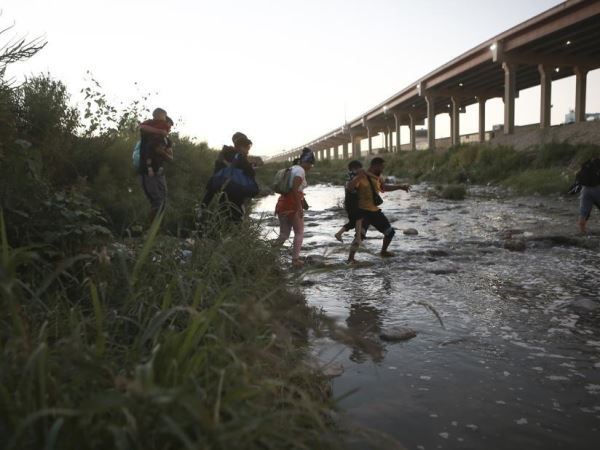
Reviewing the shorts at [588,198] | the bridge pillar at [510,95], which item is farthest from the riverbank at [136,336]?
the bridge pillar at [510,95]

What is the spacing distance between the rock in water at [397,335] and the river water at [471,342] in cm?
6

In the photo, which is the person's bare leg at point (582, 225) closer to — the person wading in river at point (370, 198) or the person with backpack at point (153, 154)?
the person wading in river at point (370, 198)

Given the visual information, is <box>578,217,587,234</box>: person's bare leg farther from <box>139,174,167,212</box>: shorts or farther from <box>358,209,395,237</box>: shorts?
<box>139,174,167,212</box>: shorts

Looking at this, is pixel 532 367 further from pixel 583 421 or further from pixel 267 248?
pixel 267 248

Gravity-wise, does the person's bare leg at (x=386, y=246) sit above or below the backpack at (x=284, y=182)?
below

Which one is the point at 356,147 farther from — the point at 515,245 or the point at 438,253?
the point at 438,253

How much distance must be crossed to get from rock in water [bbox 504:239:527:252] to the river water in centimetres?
8

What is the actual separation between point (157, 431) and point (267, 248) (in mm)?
3242

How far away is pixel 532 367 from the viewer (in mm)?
3443

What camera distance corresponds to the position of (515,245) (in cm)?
805

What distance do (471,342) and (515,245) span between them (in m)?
4.72

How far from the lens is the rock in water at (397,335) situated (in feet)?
13.3

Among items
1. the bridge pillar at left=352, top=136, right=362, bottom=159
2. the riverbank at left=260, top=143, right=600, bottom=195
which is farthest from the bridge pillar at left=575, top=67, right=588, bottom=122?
the bridge pillar at left=352, top=136, right=362, bottom=159

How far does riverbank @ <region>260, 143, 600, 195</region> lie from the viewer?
17203 millimetres
